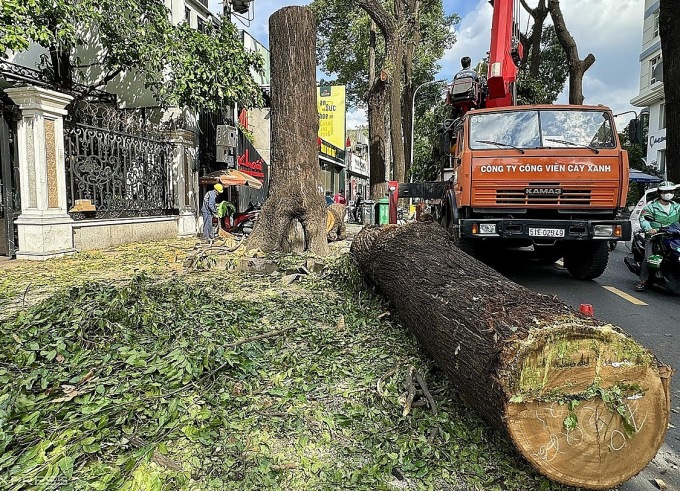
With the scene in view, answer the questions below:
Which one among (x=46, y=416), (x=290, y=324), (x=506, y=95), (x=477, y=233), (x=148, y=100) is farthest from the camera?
(x=148, y=100)

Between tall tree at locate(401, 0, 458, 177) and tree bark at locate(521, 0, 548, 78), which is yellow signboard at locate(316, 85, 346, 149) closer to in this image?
tall tree at locate(401, 0, 458, 177)

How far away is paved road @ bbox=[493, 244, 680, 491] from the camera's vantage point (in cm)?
252

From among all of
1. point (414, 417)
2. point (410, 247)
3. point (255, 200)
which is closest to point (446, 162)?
point (410, 247)

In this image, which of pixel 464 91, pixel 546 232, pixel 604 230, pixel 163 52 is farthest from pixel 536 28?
pixel 546 232

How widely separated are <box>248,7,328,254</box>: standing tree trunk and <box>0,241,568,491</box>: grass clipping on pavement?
4008mm

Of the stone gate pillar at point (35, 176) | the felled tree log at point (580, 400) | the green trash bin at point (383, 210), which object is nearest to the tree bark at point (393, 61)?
the green trash bin at point (383, 210)

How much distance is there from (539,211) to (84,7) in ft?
29.9

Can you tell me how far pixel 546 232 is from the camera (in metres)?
6.39

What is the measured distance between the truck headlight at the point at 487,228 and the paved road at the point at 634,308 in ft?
3.48

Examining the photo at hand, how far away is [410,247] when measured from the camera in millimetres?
4785

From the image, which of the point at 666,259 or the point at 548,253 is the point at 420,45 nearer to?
the point at 548,253

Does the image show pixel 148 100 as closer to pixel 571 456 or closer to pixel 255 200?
pixel 255 200

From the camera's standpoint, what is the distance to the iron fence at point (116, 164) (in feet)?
32.9

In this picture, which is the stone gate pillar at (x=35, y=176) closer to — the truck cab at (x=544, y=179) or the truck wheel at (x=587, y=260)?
the truck cab at (x=544, y=179)
